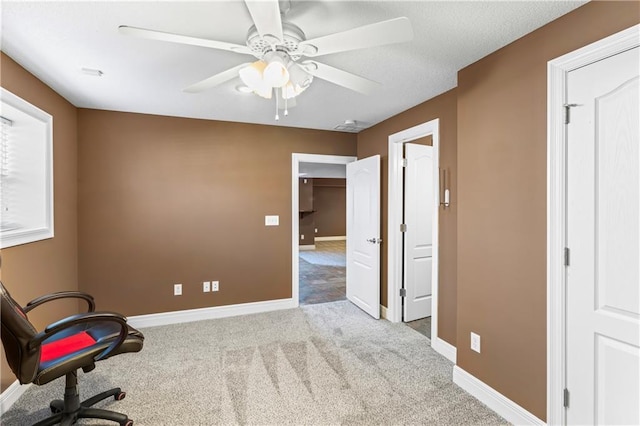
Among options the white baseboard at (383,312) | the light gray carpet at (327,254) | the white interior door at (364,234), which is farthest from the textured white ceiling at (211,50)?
the light gray carpet at (327,254)

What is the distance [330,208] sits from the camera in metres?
11.8

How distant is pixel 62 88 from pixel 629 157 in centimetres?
397

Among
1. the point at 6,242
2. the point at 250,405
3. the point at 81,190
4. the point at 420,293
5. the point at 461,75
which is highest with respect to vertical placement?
the point at 461,75

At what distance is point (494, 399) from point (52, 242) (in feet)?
12.1

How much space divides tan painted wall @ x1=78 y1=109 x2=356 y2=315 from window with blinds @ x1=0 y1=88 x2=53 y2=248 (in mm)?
695

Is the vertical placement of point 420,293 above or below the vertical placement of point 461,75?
below

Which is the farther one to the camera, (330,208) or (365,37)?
(330,208)

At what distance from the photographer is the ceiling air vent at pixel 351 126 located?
3.92m

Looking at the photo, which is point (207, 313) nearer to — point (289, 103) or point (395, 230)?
point (395, 230)

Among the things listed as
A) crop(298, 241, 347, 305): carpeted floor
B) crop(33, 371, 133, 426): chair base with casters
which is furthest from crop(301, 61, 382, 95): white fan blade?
crop(298, 241, 347, 305): carpeted floor

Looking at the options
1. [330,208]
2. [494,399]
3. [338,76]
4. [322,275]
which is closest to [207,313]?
[322,275]

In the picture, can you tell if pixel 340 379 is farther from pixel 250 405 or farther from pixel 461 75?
pixel 461 75

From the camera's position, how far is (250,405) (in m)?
2.14

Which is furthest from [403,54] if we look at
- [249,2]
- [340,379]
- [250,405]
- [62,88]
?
[62,88]
